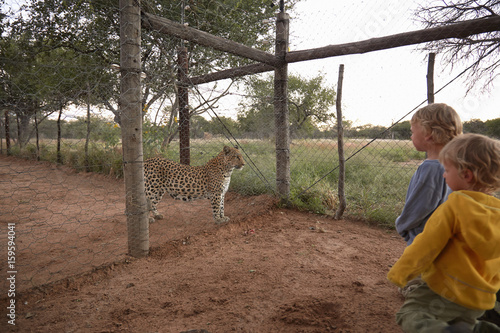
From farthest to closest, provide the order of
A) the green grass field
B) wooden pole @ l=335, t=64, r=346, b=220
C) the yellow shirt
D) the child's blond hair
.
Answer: the green grass field, wooden pole @ l=335, t=64, r=346, b=220, the child's blond hair, the yellow shirt

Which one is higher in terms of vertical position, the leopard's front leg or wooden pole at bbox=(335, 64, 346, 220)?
wooden pole at bbox=(335, 64, 346, 220)

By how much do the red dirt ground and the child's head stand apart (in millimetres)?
1165

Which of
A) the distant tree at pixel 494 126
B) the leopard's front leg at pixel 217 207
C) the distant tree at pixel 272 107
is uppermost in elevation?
the distant tree at pixel 272 107

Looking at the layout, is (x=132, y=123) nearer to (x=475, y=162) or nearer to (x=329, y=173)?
(x=475, y=162)

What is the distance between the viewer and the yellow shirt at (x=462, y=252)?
1.19 metres

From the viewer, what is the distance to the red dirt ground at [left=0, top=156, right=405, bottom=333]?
6.51ft

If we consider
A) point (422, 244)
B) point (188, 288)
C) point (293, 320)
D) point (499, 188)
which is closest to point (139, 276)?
point (188, 288)

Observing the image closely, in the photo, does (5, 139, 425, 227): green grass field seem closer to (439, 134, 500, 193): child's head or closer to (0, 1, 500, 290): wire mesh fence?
(0, 1, 500, 290): wire mesh fence

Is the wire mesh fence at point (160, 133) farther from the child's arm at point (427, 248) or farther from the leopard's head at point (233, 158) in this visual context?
the child's arm at point (427, 248)

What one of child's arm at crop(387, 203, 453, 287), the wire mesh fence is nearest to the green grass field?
the wire mesh fence

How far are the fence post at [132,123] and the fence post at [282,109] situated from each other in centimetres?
244

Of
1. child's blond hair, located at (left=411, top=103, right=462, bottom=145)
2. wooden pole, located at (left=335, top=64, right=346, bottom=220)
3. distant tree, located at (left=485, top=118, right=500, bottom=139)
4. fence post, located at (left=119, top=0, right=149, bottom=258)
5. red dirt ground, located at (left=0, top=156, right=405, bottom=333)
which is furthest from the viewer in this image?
wooden pole, located at (left=335, top=64, right=346, bottom=220)

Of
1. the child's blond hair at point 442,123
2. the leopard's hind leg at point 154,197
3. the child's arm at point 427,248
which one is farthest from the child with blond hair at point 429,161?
the leopard's hind leg at point 154,197

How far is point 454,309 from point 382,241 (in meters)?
2.50
